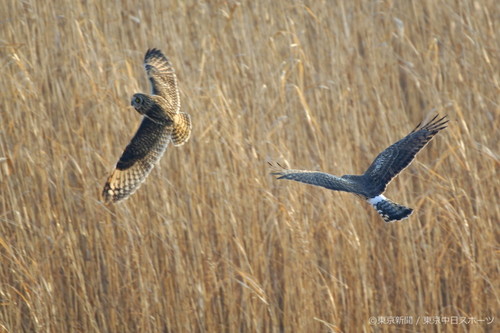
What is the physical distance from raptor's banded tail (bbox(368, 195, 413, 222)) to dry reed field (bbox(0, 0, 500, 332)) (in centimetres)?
66

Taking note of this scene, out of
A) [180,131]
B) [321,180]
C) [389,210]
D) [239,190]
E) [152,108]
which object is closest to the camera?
[321,180]

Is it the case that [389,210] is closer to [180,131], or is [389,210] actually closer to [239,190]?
[180,131]

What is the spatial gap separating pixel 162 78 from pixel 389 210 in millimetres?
1214

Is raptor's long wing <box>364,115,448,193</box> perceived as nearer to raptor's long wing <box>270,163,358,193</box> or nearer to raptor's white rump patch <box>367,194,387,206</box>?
raptor's white rump patch <box>367,194,387,206</box>

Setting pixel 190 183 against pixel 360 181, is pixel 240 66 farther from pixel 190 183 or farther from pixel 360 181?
pixel 360 181

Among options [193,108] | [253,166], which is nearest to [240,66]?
[193,108]

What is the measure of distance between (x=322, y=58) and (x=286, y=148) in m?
0.71

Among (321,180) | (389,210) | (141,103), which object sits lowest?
(389,210)

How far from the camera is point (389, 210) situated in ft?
7.62

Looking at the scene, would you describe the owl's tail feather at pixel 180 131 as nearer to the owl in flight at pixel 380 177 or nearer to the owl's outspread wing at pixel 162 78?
the owl's outspread wing at pixel 162 78

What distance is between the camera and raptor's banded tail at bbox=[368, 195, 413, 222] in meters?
2.25

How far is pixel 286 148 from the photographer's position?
332 cm

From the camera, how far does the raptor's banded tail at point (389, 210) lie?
2247mm

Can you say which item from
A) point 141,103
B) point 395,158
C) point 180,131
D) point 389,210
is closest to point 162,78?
point 180,131
